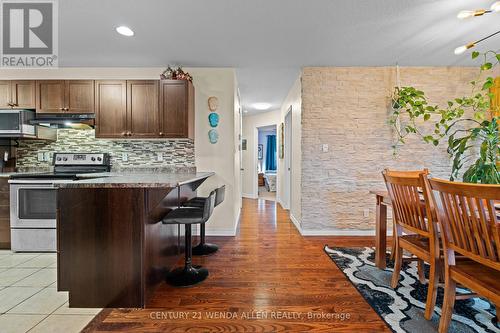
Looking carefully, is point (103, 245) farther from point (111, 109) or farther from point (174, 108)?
point (111, 109)

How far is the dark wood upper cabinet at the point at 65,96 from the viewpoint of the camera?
3082mm

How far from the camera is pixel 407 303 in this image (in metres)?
1.75

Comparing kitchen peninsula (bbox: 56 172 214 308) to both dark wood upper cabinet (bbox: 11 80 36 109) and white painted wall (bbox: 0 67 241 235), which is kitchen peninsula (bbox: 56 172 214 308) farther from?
dark wood upper cabinet (bbox: 11 80 36 109)

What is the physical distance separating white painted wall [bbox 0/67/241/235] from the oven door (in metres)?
1.71

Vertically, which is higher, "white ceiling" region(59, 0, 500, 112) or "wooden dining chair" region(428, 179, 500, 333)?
"white ceiling" region(59, 0, 500, 112)

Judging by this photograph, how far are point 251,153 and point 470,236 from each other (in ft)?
18.4

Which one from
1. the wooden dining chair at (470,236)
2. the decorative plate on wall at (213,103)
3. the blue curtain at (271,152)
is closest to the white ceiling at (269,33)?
the decorative plate on wall at (213,103)

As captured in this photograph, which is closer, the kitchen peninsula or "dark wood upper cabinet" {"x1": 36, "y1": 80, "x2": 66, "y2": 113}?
the kitchen peninsula

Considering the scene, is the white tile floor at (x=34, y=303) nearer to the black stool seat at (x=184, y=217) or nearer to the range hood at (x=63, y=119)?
the black stool seat at (x=184, y=217)

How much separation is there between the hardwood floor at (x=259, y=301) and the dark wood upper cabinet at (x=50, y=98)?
2.70 m

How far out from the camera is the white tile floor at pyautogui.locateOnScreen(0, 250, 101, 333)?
1540 millimetres

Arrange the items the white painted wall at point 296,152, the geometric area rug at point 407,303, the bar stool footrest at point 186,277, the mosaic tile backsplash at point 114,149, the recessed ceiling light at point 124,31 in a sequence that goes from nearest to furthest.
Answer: the geometric area rug at point 407,303 < the bar stool footrest at point 186,277 < the recessed ceiling light at point 124,31 < the mosaic tile backsplash at point 114,149 < the white painted wall at point 296,152

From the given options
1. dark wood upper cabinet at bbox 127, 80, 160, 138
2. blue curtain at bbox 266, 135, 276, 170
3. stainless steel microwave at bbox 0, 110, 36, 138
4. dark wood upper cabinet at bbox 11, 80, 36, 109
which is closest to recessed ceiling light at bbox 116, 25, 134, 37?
dark wood upper cabinet at bbox 127, 80, 160, 138

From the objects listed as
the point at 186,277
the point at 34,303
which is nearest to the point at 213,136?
the point at 186,277
